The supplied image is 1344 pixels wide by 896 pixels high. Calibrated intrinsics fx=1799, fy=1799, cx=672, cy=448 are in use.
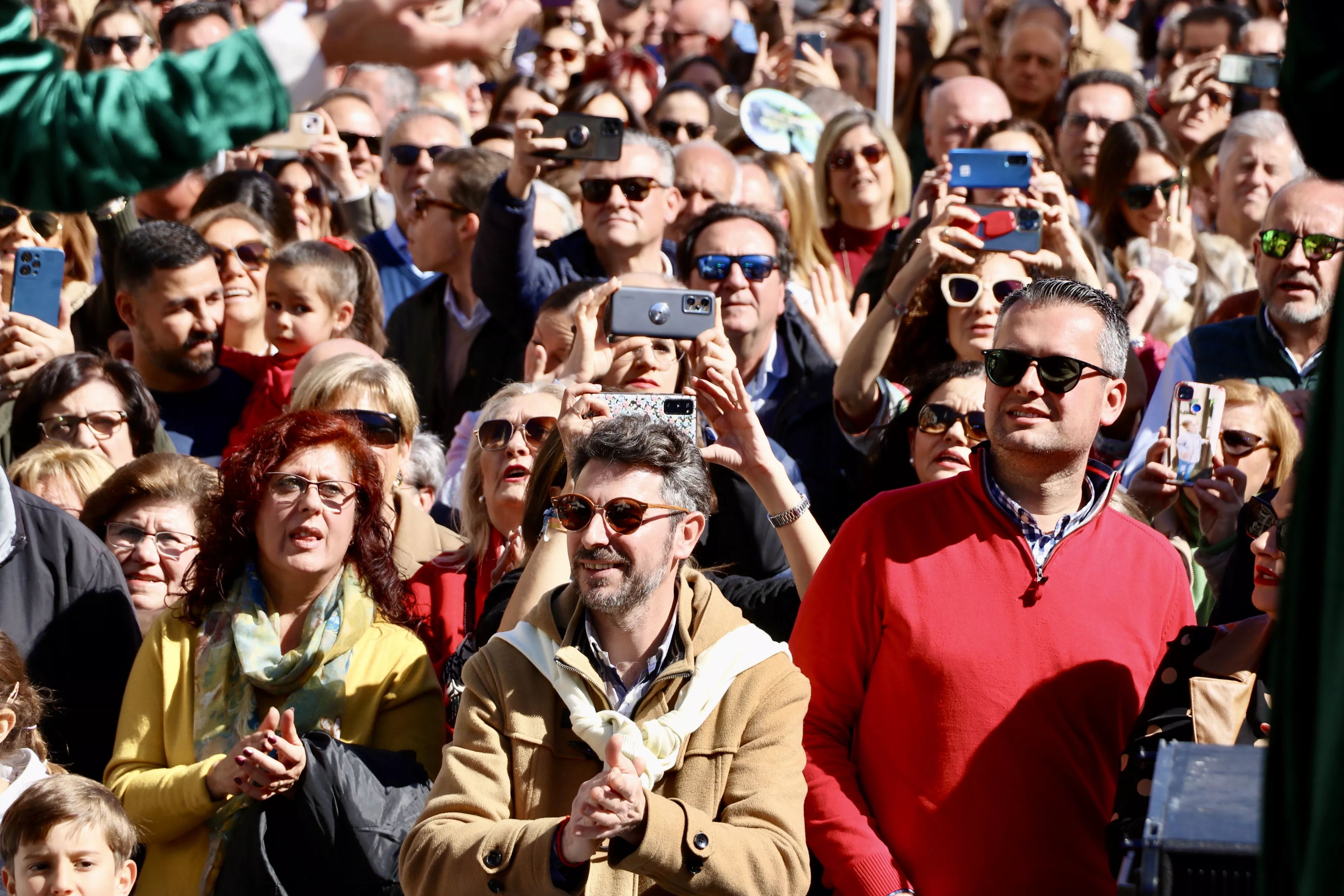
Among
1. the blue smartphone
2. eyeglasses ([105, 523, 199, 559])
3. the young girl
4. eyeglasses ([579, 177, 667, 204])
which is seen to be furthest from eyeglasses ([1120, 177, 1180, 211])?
eyeglasses ([105, 523, 199, 559])

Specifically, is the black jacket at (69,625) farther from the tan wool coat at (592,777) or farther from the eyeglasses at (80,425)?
the tan wool coat at (592,777)

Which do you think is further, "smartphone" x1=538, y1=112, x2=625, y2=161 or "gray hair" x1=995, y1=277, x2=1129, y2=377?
"smartphone" x1=538, y1=112, x2=625, y2=161

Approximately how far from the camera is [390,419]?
5477mm

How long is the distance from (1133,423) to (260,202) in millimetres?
3708

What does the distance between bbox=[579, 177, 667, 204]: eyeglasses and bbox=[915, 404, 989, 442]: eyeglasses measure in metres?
1.89

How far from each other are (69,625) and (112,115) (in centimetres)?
268

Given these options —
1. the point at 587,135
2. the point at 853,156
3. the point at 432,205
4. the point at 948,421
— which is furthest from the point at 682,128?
the point at 948,421

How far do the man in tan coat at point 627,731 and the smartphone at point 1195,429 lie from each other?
1.59m

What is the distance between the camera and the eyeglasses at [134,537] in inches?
203

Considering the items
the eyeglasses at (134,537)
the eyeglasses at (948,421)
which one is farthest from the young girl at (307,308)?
the eyeglasses at (948,421)

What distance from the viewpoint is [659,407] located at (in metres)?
4.46

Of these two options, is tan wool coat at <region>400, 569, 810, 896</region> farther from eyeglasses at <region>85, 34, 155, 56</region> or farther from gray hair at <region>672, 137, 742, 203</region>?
eyeglasses at <region>85, 34, 155, 56</region>

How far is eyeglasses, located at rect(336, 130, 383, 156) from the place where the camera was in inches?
350

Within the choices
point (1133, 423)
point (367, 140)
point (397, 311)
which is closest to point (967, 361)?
point (1133, 423)
